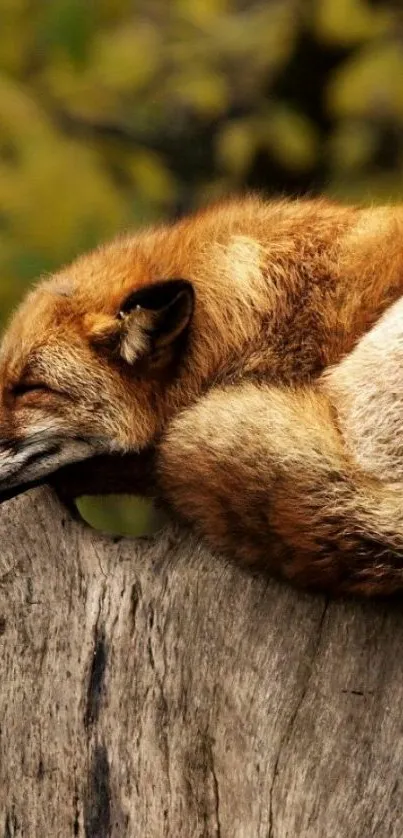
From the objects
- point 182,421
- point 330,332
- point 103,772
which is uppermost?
point 330,332

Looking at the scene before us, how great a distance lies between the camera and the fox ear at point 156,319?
373 centimetres

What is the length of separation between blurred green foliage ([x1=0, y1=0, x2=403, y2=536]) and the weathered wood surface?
6.53ft

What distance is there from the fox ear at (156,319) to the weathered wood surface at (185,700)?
2.49 feet

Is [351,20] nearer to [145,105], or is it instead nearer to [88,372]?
[145,105]

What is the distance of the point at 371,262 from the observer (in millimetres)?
3936

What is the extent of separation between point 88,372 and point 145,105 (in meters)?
2.89

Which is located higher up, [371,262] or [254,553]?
[371,262]

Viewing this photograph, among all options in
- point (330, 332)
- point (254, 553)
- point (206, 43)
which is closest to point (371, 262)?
point (330, 332)

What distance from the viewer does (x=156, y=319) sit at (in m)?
3.77

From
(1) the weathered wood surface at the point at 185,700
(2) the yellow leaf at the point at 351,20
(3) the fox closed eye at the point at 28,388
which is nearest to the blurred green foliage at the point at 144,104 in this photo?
(2) the yellow leaf at the point at 351,20

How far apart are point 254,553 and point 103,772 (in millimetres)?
722

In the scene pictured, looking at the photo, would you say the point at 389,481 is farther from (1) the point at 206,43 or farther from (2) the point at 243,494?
(1) the point at 206,43

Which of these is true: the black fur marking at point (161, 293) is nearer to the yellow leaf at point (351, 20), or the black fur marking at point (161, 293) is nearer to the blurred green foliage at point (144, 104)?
the blurred green foliage at point (144, 104)

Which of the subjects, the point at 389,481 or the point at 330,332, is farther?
the point at 330,332
